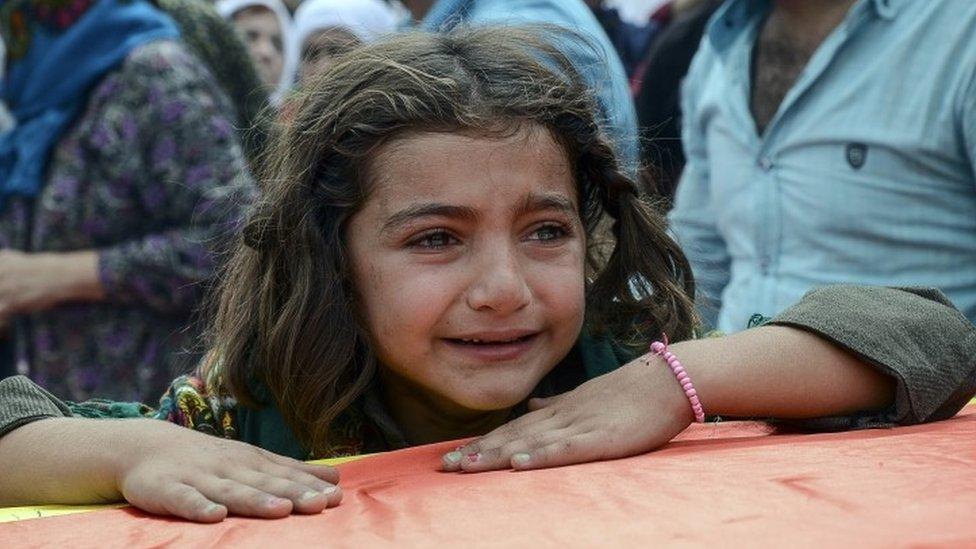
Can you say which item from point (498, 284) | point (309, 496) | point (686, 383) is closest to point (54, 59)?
point (498, 284)

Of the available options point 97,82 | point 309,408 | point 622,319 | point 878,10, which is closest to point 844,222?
point 878,10

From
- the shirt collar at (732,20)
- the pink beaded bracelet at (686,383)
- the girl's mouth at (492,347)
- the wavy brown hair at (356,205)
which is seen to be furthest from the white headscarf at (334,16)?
the pink beaded bracelet at (686,383)

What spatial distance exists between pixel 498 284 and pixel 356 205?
1.08ft

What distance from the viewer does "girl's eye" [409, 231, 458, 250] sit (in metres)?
2.45

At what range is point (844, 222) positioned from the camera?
3.68m

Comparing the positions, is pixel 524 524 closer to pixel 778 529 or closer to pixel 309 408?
pixel 778 529

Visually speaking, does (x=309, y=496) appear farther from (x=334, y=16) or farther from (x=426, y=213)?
(x=334, y=16)

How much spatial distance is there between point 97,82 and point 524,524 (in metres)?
2.91

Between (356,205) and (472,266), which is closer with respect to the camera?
(472,266)

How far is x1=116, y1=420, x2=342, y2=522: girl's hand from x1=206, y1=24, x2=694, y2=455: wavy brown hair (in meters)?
0.36

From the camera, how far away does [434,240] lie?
247 cm

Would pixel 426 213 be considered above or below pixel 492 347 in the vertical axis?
above

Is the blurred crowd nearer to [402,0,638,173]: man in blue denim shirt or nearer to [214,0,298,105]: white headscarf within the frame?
[402,0,638,173]: man in blue denim shirt

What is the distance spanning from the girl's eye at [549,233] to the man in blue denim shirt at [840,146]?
1.28m
